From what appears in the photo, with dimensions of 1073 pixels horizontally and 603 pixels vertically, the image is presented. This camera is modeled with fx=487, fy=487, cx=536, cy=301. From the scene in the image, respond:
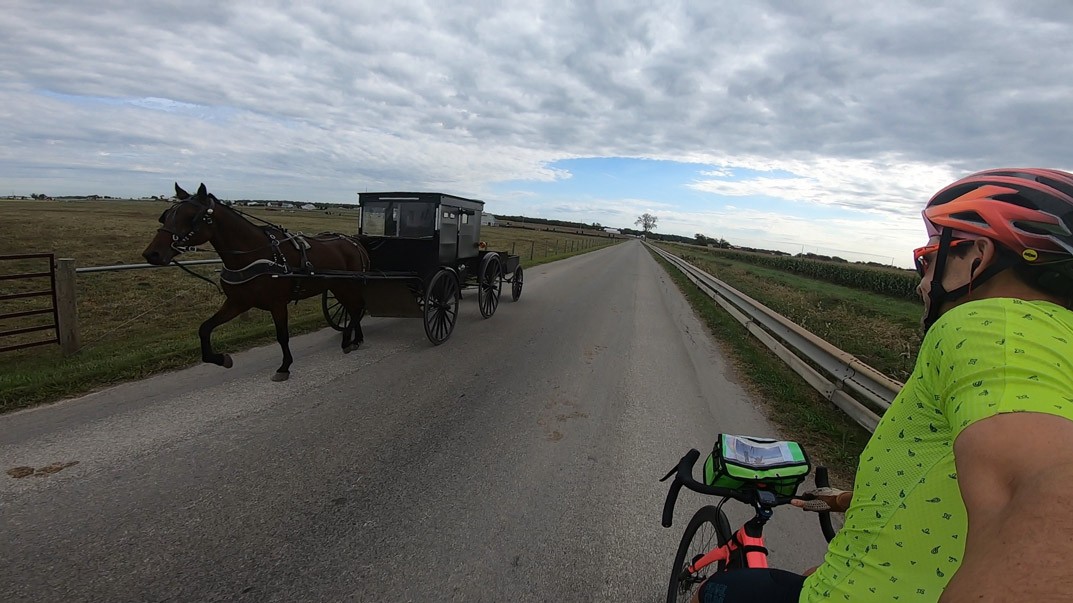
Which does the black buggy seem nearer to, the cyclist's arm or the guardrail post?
the guardrail post

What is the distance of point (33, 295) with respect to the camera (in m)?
5.53

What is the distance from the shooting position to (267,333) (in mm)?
7199

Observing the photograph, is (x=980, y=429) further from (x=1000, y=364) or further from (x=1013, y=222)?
(x=1013, y=222)

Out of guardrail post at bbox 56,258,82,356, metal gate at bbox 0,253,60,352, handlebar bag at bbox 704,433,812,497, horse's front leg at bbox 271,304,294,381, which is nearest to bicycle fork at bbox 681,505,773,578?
handlebar bag at bbox 704,433,812,497

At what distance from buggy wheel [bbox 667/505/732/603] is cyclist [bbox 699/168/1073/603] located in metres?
0.79

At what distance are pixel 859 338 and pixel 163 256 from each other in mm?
11472

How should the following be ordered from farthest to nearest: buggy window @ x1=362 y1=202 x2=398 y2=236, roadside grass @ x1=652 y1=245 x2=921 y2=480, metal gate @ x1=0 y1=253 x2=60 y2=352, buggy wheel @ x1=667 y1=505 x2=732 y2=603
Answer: buggy window @ x1=362 y1=202 x2=398 y2=236 → metal gate @ x1=0 y1=253 x2=60 y2=352 → roadside grass @ x1=652 y1=245 x2=921 y2=480 → buggy wheel @ x1=667 y1=505 x2=732 y2=603

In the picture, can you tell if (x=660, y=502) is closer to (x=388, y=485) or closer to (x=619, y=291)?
(x=388, y=485)

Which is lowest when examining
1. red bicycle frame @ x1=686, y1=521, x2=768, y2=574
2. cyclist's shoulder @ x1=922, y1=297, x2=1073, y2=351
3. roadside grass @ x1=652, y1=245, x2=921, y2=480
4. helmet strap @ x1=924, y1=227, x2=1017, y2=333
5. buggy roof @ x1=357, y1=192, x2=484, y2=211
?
roadside grass @ x1=652, y1=245, x2=921, y2=480

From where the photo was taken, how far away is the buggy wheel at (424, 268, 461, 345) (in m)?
7.29

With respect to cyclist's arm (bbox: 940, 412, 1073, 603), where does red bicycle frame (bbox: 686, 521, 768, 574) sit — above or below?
below

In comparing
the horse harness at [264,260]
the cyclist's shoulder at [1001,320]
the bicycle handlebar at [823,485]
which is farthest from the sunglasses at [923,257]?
the horse harness at [264,260]

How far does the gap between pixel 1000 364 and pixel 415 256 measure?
25.6 ft

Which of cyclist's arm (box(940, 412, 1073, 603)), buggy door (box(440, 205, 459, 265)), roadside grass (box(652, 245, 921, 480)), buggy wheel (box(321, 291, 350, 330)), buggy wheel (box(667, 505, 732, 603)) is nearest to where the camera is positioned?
cyclist's arm (box(940, 412, 1073, 603))
